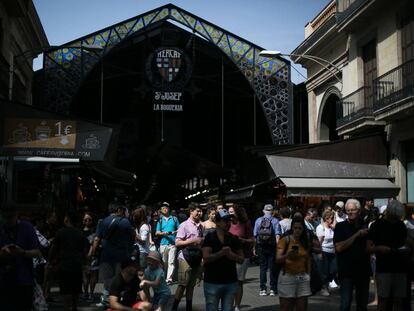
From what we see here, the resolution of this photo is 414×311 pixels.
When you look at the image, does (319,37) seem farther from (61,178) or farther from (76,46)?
(61,178)

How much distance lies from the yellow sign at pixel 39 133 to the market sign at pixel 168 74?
1590 centimetres

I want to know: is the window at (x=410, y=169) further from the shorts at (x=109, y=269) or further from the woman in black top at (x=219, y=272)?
the woman in black top at (x=219, y=272)

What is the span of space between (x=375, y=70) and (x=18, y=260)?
1784cm

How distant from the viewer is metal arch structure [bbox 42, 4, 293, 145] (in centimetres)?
2870

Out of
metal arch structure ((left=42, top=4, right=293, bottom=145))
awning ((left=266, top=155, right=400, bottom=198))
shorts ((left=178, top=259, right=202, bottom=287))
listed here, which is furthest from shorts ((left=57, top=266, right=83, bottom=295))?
metal arch structure ((left=42, top=4, right=293, bottom=145))

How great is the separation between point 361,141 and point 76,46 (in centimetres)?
1415

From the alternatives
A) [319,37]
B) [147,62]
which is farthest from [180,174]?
[319,37]

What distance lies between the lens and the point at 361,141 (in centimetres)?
2100

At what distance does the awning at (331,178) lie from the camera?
1897 cm

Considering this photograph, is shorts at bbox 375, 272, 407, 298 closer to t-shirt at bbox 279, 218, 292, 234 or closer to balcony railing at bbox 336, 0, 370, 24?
t-shirt at bbox 279, 218, 292, 234

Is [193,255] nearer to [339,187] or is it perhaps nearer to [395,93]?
[339,187]

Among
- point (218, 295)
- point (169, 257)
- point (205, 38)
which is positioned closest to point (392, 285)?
point (218, 295)

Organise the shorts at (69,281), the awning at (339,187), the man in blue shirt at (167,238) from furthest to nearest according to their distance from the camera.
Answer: the awning at (339,187), the man in blue shirt at (167,238), the shorts at (69,281)

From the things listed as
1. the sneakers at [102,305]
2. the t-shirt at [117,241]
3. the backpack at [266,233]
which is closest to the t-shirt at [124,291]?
the sneakers at [102,305]
